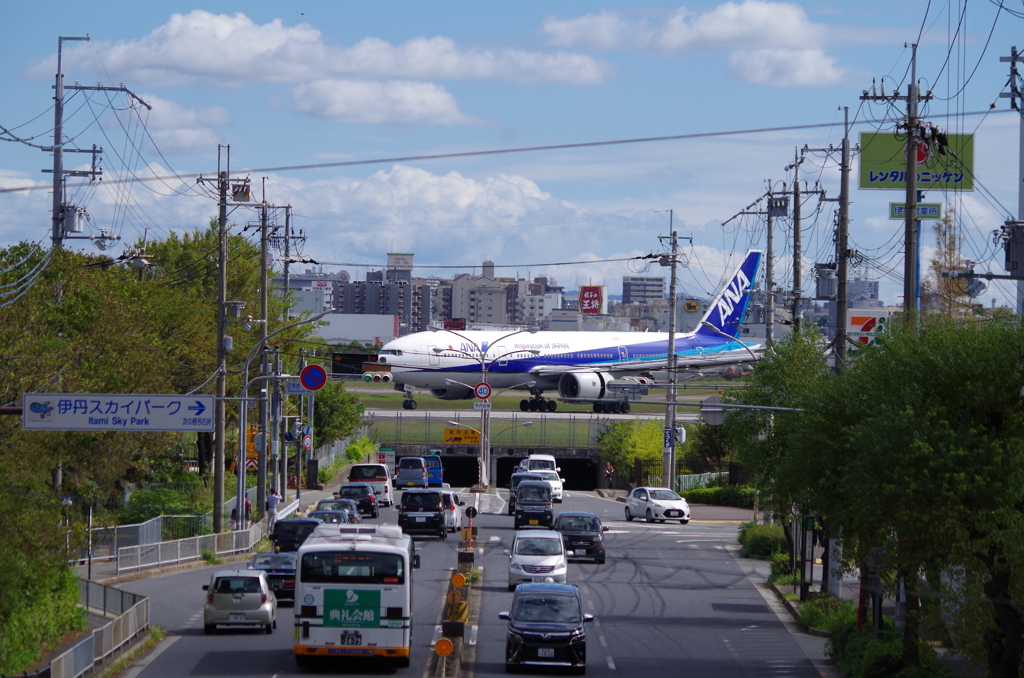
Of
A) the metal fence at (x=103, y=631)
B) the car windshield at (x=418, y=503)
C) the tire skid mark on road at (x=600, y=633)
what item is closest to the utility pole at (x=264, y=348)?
the car windshield at (x=418, y=503)

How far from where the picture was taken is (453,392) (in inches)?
3137

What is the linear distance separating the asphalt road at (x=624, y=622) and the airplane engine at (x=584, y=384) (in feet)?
107

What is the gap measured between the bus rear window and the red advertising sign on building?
165m

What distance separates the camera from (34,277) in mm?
24734

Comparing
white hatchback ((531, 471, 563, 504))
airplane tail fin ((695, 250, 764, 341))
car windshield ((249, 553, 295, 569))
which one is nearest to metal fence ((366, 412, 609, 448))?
airplane tail fin ((695, 250, 764, 341))

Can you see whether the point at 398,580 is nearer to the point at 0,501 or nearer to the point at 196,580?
the point at 0,501

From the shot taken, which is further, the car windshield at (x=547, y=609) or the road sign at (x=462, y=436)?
the road sign at (x=462, y=436)

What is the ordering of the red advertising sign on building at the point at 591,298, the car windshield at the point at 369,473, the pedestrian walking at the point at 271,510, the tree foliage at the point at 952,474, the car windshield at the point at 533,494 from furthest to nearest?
the red advertising sign on building at the point at 591,298
the car windshield at the point at 369,473
the car windshield at the point at 533,494
the pedestrian walking at the point at 271,510
the tree foliage at the point at 952,474

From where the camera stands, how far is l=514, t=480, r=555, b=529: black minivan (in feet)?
137

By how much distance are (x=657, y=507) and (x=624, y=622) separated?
885 inches

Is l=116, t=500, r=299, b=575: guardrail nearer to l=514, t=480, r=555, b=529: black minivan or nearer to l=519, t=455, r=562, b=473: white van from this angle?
l=514, t=480, r=555, b=529: black minivan

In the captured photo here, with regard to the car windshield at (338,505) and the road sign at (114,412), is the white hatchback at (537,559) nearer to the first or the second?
the road sign at (114,412)

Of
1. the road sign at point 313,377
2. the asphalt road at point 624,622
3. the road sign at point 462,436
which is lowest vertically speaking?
the asphalt road at point 624,622

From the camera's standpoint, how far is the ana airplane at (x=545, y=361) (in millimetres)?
76062
